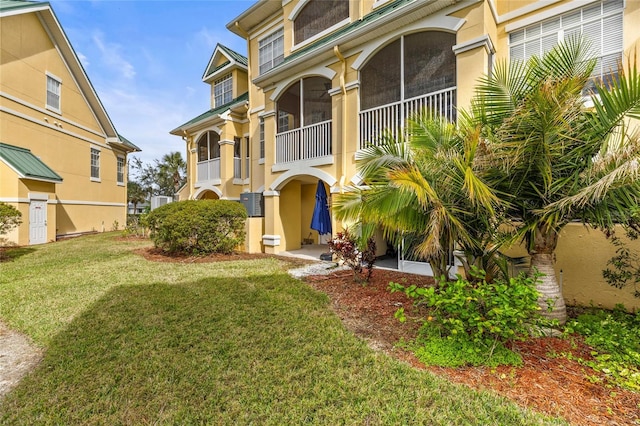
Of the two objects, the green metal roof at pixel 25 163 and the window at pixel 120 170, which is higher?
the window at pixel 120 170

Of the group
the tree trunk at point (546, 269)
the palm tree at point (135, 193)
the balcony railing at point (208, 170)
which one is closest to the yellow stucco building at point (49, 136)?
the balcony railing at point (208, 170)

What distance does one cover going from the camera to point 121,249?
12.5 metres

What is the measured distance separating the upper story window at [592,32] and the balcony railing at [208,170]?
46.9ft

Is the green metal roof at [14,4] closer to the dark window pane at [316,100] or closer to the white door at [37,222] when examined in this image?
the white door at [37,222]

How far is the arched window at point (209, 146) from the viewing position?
56.8ft

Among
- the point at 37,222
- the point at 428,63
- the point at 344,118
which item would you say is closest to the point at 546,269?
the point at 428,63

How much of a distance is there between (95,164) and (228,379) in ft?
76.3

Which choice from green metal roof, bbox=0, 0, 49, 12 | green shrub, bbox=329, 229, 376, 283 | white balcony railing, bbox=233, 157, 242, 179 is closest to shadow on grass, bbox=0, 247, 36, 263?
white balcony railing, bbox=233, 157, 242, 179

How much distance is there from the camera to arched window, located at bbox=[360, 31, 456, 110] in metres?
7.76

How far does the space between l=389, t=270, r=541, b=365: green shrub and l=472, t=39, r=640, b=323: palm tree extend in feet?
2.05

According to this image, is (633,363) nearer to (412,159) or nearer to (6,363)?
(412,159)

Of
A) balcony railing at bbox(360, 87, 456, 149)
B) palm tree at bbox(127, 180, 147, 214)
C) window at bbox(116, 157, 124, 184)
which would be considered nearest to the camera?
balcony railing at bbox(360, 87, 456, 149)

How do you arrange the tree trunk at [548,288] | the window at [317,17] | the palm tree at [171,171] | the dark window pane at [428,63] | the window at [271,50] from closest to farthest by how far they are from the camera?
the tree trunk at [548,288], the dark window pane at [428,63], the window at [317,17], the window at [271,50], the palm tree at [171,171]

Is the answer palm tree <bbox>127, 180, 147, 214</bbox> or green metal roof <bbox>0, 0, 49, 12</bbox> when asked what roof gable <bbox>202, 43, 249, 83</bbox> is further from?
palm tree <bbox>127, 180, 147, 214</bbox>
